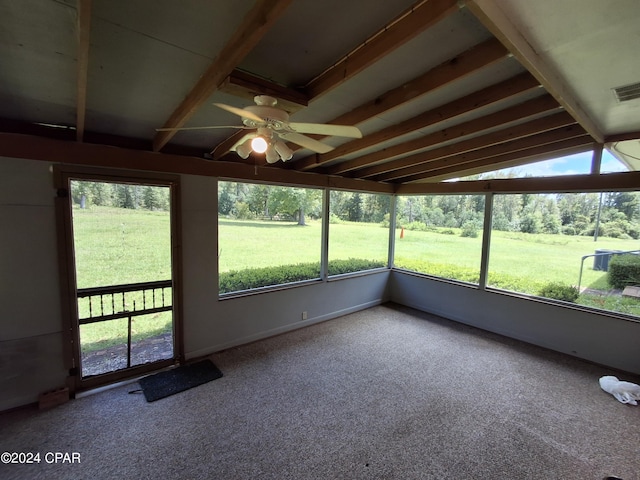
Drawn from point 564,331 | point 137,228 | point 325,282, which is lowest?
point 564,331

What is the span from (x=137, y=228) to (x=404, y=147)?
3.33 meters

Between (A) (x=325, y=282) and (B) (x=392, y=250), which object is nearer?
(A) (x=325, y=282)

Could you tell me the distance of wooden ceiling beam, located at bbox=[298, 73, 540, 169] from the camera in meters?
2.09

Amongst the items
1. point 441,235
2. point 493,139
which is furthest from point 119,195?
point 441,235

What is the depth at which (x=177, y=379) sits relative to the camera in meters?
3.08

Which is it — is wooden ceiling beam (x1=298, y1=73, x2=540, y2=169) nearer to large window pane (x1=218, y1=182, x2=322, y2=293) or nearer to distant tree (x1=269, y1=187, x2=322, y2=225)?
distant tree (x1=269, y1=187, x2=322, y2=225)

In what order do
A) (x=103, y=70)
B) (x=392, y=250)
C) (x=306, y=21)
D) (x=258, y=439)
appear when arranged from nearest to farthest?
(x=306, y=21) → (x=103, y=70) → (x=258, y=439) → (x=392, y=250)

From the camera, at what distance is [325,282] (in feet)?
15.8

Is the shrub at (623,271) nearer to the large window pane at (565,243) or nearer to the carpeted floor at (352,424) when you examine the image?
the large window pane at (565,243)

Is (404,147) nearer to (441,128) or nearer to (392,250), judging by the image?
(441,128)

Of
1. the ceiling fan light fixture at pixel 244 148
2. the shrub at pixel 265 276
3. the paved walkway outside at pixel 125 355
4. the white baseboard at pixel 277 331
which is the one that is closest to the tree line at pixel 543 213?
the white baseboard at pixel 277 331

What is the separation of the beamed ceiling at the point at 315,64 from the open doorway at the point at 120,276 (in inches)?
20.6

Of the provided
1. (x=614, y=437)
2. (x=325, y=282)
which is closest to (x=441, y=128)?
(x=325, y=282)

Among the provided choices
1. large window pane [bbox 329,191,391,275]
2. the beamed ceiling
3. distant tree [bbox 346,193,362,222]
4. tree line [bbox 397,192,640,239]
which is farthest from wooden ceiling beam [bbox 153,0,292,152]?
tree line [bbox 397,192,640,239]
